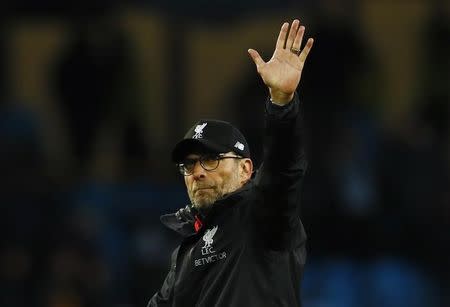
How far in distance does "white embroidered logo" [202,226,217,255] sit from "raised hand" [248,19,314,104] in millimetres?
647

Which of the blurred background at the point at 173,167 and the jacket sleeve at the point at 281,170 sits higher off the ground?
the jacket sleeve at the point at 281,170

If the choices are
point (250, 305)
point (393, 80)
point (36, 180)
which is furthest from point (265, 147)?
point (393, 80)

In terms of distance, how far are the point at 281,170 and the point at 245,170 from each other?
17.0 inches

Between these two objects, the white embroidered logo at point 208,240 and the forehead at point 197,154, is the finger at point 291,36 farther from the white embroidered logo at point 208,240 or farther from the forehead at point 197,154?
→ the white embroidered logo at point 208,240

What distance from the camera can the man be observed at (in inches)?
185

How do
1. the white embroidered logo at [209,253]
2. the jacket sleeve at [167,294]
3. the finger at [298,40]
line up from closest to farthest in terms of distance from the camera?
the finger at [298,40] < the white embroidered logo at [209,253] < the jacket sleeve at [167,294]

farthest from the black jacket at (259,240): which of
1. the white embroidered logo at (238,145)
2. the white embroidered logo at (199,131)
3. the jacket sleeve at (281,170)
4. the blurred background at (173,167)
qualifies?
the blurred background at (173,167)

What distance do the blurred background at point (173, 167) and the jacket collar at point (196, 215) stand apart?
4276 millimetres

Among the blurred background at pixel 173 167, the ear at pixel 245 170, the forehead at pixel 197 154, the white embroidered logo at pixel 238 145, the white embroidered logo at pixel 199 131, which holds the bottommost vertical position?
the blurred background at pixel 173 167

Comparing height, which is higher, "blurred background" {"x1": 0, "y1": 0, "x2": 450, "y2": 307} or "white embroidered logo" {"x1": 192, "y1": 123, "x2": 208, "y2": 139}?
"white embroidered logo" {"x1": 192, "y1": 123, "x2": 208, "y2": 139}

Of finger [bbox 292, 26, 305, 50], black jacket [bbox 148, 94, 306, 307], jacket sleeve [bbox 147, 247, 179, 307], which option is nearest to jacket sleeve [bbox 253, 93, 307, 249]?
black jacket [bbox 148, 94, 306, 307]

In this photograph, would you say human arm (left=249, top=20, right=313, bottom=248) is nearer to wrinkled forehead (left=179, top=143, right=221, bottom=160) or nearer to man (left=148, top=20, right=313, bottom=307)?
man (left=148, top=20, right=313, bottom=307)

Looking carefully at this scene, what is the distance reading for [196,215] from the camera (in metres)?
5.21

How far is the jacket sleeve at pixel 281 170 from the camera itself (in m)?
4.69
